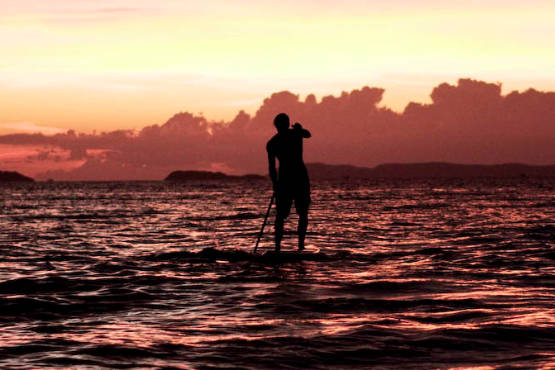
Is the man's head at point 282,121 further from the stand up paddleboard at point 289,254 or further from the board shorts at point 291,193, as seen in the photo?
the stand up paddleboard at point 289,254

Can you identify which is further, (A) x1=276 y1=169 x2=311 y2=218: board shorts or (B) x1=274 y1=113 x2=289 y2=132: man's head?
(A) x1=276 y1=169 x2=311 y2=218: board shorts

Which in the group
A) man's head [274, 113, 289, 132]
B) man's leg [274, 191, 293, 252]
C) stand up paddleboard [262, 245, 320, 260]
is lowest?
stand up paddleboard [262, 245, 320, 260]

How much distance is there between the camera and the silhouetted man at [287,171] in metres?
13.9

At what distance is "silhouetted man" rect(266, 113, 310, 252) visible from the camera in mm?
13930

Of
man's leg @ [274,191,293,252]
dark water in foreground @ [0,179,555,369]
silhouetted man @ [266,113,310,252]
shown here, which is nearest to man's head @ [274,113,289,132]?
silhouetted man @ [266,113,310,252]

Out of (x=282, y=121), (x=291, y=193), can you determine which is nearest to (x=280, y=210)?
(x=291, y=193)

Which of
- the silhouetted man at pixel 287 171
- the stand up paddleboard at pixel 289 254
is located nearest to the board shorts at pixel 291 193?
the silhouetted man at pixel 287 171

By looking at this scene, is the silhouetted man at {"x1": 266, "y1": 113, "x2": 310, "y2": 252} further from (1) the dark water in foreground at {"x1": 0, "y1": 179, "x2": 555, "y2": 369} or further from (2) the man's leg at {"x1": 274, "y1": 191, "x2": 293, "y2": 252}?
(1) the dark water in foreground at {"x1": 0, "y1": 179, "x2": 555, "y2": 369}

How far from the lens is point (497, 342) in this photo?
6.21 meters

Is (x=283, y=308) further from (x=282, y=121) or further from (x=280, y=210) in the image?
(x=282, y=121)

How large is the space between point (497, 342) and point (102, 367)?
3.38m

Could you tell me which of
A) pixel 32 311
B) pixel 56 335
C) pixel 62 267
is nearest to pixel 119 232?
pixel 62 267

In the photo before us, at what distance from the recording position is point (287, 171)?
14.1 meters

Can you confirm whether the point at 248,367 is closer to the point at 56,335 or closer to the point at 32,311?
the point at 56,335
